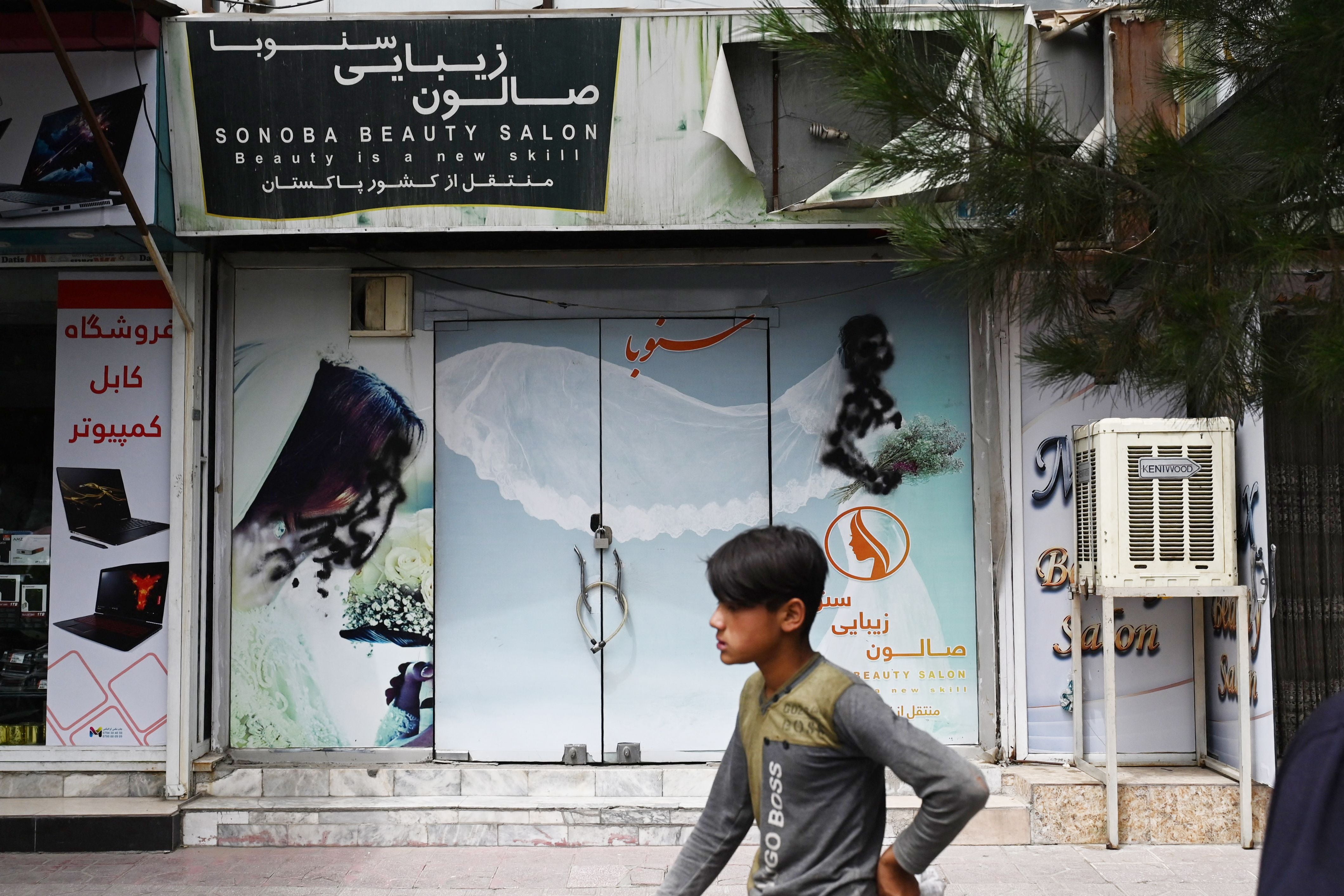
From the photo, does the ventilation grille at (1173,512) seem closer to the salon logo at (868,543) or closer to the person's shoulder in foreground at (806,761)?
the salon logo at (868,543)

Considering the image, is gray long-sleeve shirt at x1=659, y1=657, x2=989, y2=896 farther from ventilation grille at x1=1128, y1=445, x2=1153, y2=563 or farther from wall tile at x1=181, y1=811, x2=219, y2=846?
wall tile at x1=181, y1=811, x2=219, y2=846

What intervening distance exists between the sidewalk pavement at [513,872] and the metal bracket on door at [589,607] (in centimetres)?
111

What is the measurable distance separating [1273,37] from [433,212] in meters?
3.96

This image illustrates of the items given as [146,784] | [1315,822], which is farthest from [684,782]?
[1315,822]

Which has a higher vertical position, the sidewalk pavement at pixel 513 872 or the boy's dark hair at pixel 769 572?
the boy's dark hair at pixel 769 572

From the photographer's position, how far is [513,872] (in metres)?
5.43

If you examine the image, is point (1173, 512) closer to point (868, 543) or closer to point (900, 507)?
point (900, 507)

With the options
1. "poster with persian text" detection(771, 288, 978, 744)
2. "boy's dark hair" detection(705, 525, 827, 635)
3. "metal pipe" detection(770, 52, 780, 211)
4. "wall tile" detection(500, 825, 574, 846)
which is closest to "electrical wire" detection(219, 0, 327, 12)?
"metal pipe" detection(770, 52, 780, 211)

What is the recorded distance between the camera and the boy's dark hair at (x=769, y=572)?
2172mm

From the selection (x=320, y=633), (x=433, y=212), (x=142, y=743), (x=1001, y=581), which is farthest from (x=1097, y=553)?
(x=142, y=743)

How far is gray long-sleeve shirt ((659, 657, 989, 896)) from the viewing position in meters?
1.95

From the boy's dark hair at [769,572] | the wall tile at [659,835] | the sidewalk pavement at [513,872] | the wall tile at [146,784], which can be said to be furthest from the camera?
the wall tile at [146,784]

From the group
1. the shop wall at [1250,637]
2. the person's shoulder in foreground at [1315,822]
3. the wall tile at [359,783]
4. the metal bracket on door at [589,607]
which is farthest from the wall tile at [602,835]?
the person's shoulder in foreground at [1315,822]

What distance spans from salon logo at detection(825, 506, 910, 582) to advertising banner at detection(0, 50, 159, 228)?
398 centimetres
